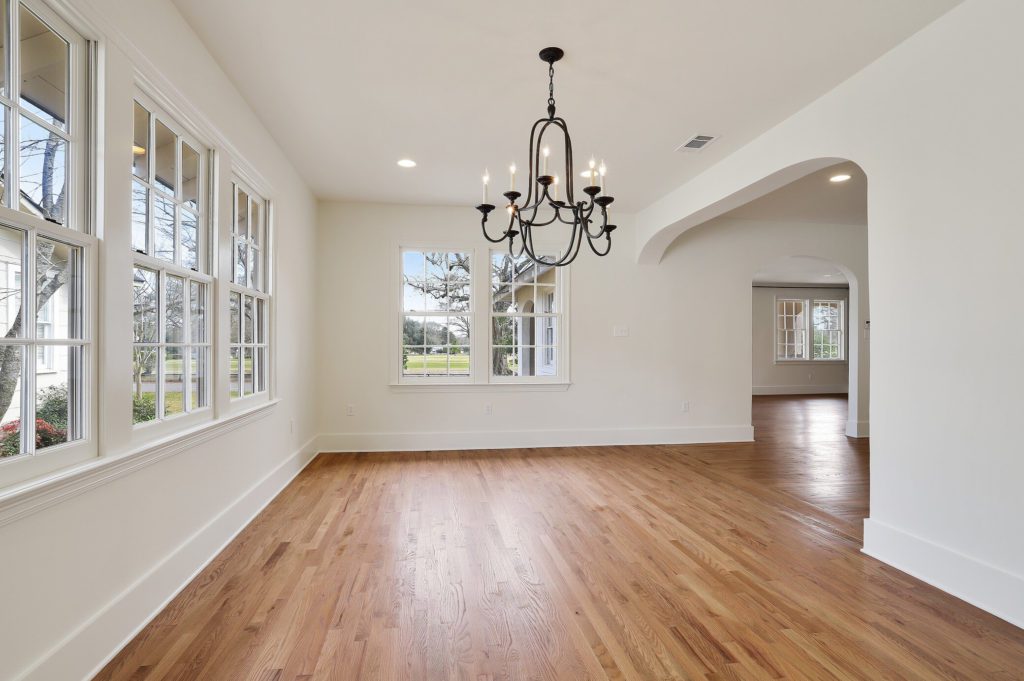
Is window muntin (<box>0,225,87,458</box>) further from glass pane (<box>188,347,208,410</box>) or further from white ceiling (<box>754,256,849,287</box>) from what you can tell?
white ceiling (<box>754,256,849,287</box>)

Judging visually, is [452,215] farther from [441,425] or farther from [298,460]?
[298,460]

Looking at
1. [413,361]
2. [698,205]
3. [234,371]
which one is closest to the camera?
[234,371]

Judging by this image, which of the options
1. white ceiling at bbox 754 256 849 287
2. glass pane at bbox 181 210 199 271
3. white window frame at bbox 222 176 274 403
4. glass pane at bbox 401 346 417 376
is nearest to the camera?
glass pane at bbox 181 210 199 271

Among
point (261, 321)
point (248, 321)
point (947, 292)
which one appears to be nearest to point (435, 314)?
point (261, 321)

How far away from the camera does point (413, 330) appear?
5637mm

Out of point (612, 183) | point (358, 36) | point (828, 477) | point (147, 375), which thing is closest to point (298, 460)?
point (147, 375)

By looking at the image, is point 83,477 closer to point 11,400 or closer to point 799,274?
point 11,400

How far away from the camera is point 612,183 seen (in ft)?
15.8

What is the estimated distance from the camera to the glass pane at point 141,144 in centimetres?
216

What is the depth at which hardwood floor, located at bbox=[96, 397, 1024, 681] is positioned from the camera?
6.03 ft

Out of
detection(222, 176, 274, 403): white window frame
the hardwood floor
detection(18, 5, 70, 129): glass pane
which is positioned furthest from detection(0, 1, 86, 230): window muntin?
the hardwood floor

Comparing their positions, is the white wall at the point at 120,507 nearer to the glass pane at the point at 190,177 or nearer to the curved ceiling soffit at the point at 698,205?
the glass pane at the point at 190,177

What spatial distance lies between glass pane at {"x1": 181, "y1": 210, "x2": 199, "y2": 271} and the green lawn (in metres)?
3.04

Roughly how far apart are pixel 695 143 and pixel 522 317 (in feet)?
8.70
